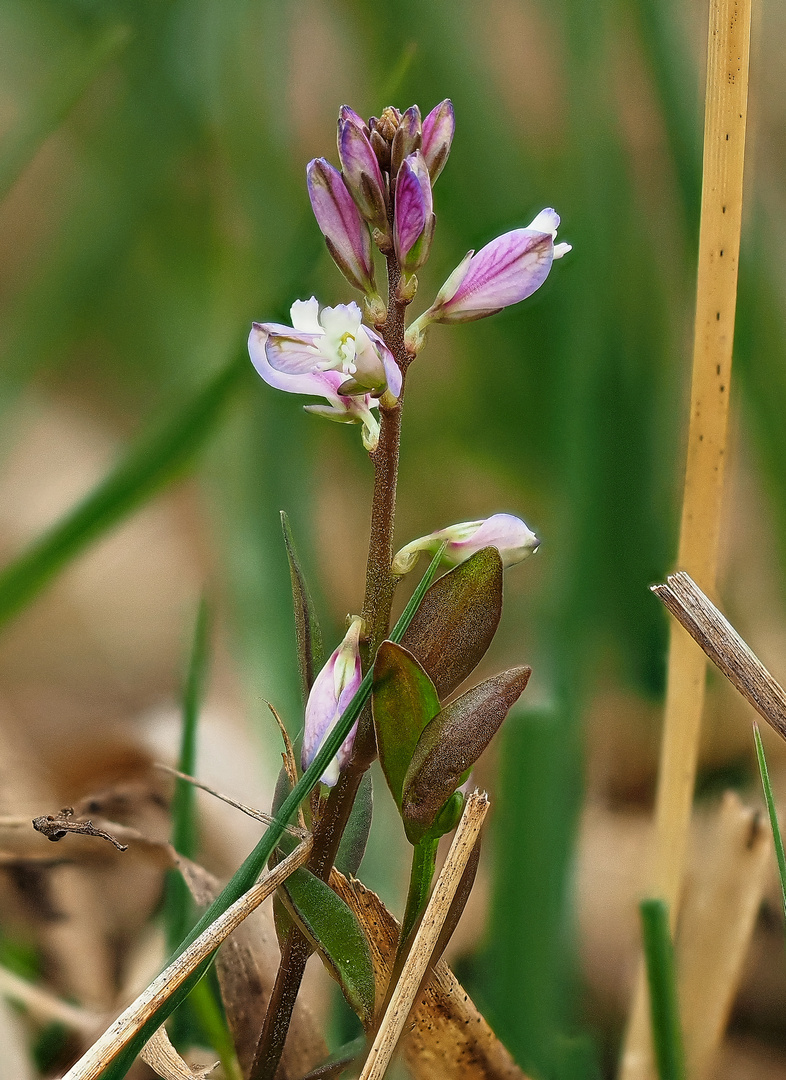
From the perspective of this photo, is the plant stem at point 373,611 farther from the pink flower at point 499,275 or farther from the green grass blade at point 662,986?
the green grass blade at point 662,986

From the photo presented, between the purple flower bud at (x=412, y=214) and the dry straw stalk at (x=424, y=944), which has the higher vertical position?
the purple flower bud at (x=412, y=214)

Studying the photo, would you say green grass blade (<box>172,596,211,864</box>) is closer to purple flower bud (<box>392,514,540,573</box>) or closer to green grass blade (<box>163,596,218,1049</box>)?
green grass blade (<box>163,596,218,1049</box>)

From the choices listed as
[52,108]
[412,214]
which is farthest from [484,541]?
[52,108]

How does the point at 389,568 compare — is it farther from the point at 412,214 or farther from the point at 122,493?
the point at 122,493

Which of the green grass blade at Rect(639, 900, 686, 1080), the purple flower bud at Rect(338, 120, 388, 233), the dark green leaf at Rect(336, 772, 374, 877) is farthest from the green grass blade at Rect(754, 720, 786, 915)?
the purple flower bud at Rect(338, 120, 388, 233)

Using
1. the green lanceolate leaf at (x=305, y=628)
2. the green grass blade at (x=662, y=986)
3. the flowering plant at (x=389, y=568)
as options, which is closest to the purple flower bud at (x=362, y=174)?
the flowering plant at (x=389, y=568)

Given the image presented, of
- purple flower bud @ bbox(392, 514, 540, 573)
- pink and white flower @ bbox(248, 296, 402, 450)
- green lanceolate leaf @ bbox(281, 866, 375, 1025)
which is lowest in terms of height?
green lanceolate leaf @ bbox(281, 866, 375, 1025)
